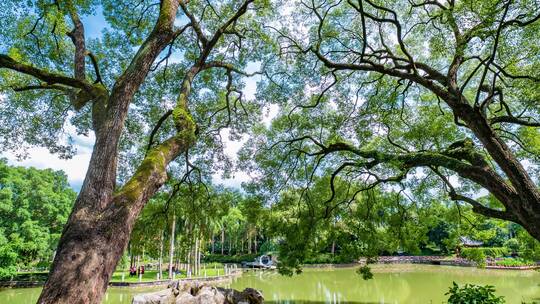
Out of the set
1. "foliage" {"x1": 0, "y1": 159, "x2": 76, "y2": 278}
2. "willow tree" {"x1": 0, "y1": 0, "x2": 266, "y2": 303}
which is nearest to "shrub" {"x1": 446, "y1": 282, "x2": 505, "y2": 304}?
"willow tree" {"x1": 0, "y1": 0, "x2": 266, "y2": 303}

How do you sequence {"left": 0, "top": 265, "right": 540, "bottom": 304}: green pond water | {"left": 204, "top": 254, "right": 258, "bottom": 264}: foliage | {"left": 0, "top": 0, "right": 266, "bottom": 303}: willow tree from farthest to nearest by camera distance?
{"left": 204, "top": 254, "right": 258, "bottom": 264}: foliage → {"left": 0, "top": 265, "right": 540, "bottom": 304}: green pond water → {"left": 0, "top": 0, "right": 266, "bottom": 303}: willow tree

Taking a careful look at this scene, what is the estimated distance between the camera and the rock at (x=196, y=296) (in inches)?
387

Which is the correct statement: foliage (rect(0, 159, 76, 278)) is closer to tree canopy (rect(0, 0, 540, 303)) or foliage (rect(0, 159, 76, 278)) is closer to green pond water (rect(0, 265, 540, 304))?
green pond water (rect(0, 265, 540, 304))

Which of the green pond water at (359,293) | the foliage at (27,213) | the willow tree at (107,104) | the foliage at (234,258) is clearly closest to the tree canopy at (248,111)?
the willow tree at (107,104)

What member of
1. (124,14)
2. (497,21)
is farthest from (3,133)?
(497,21)

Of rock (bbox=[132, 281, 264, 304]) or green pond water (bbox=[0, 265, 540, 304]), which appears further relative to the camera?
green pond water (bbox=[0, 265, 540, 304])

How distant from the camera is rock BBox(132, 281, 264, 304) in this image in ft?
32.2

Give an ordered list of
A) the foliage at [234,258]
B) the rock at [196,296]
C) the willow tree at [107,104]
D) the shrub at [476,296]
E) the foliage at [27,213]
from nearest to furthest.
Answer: the willow tree at [107,104] < the shrub at [476,296] < the rock at [196,296] < the foliage at [27,213] < the foliage at [234,258]

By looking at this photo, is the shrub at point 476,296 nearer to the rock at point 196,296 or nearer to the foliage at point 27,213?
the rock at point 196,296

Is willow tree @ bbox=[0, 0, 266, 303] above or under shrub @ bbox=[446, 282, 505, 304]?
above

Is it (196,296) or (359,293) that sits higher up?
(196,296)

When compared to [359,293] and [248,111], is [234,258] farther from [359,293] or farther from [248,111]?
[248,111]

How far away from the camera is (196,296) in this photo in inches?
397

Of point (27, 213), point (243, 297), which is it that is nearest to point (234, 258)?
point (27, 213)
